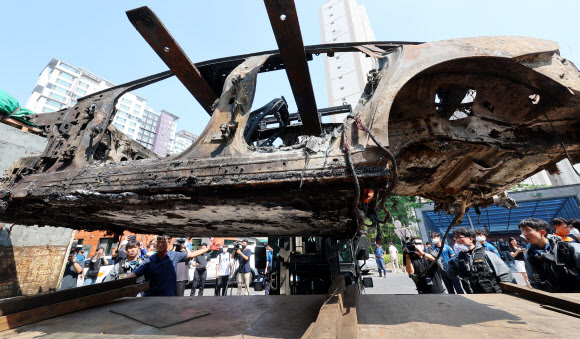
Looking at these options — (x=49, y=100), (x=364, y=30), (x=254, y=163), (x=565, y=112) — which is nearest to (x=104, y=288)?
(x=254, y=163)

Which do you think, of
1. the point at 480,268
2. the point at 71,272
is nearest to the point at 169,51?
the point at 480,268

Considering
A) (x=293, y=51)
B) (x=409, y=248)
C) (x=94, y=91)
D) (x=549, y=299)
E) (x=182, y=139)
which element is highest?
(x=94, y=91)

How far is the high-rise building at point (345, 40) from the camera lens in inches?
1522

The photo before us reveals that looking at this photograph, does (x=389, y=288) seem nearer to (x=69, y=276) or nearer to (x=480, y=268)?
(x=480, y=268)

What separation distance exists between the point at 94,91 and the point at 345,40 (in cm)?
7017

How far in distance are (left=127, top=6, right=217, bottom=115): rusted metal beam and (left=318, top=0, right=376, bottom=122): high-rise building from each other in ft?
114

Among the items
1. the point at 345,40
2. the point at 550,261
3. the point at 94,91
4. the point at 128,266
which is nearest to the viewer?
the point at 550,261

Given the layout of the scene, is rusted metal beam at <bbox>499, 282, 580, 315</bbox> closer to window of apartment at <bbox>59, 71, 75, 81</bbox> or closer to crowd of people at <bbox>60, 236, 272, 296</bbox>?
crowd of people at <bbox>60, 236, 272, 296</bbox>

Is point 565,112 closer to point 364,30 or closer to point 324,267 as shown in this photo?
point 324,267

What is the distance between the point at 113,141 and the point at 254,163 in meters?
2.54

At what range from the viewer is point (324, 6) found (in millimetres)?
48969

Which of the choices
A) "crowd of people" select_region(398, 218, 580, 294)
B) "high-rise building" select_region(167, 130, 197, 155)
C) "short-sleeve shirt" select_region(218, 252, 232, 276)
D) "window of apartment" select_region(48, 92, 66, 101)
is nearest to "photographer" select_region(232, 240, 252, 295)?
"short-sleeve shirt" select_region(218, 252, 232, 276)

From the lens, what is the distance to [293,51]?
7.94 ft

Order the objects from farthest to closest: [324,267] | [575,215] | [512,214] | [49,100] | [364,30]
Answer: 1. [49,100]
2. [364,30]
3. [512,214]
4. [575,215]
5. [324,267]
